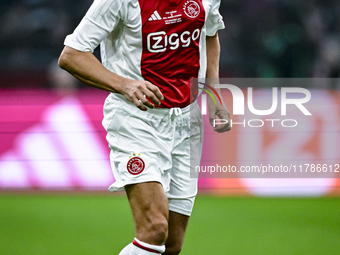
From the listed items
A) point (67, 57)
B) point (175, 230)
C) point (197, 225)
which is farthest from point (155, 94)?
point (197, 225)

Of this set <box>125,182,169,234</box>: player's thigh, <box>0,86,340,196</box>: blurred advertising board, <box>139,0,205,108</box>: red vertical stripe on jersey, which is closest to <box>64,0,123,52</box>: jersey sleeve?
<box>139,0,205,108</box>: red vertical stripe on jersey


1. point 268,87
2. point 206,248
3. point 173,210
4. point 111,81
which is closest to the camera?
point 111,81

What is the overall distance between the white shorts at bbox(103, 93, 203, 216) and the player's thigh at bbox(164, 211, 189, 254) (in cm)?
4

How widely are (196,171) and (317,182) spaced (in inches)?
109

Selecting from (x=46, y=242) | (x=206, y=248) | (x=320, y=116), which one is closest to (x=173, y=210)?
(x=206, y=248)

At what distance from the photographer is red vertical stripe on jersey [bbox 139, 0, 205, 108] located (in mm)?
1875

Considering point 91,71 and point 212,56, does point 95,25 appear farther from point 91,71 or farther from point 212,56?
point 212,56

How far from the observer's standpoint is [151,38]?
6.17ft

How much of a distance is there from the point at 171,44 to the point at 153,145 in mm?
430

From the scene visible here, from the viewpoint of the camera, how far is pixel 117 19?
71.5 inches

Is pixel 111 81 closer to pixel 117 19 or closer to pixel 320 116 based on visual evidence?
pixel 117 19

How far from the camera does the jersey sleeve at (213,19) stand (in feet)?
7.06

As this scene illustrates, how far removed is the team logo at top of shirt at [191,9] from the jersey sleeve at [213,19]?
17 cm

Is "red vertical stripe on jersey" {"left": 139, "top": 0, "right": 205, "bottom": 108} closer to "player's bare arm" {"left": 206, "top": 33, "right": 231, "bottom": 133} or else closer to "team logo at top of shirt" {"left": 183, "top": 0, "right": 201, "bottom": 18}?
"team logo at top of shirt" {"left": 183, "top": 0, "right": 201, "bottom": 18}
